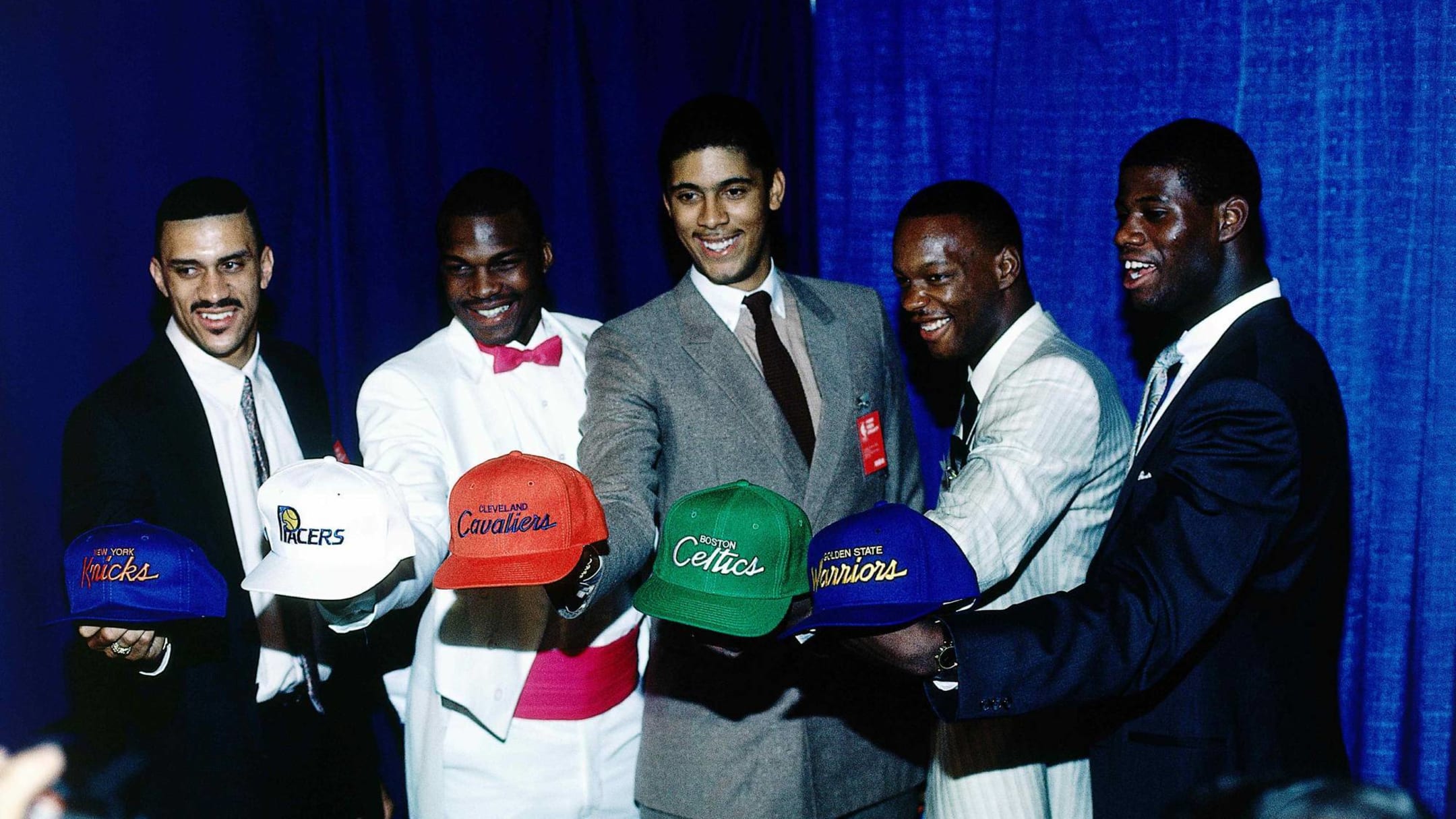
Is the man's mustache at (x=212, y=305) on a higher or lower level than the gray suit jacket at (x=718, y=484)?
higher

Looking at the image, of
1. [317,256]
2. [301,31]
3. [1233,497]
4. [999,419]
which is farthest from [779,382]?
[301,31]

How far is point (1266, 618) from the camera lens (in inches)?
68.6

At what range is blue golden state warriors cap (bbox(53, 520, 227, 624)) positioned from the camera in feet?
6.25

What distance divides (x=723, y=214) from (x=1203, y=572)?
3.83 feet

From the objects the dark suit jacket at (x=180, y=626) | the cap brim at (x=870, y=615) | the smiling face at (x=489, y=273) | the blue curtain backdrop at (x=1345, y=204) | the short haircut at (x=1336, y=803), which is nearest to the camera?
the short haircut at (x=1336, y=803)

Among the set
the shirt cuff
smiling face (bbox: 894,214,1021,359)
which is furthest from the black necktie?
the shirt cuff

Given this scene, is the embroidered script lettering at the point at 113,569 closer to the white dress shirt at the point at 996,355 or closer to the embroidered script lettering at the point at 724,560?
the embroidered script lettering at the point at 724,560

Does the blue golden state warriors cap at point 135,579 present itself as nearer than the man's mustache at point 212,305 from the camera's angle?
Yes

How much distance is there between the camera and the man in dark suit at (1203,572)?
1.60 m

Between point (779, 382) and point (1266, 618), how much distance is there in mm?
957

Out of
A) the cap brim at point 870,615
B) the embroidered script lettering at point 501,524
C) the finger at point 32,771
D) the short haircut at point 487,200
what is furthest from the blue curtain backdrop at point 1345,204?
the finger at point 32,771

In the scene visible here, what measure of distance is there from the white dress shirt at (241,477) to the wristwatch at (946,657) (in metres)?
1.44

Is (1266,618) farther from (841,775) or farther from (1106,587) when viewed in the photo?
(841,775)

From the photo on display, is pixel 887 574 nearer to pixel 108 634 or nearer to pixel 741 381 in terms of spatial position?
pixel 741 381
